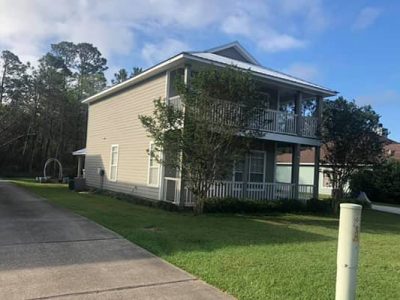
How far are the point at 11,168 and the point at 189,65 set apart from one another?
122 ft

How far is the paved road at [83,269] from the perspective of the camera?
5352 mm

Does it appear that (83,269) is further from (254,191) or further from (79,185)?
(79,185)

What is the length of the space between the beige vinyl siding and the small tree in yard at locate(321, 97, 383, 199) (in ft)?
24.4

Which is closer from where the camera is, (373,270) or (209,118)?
(373,270)

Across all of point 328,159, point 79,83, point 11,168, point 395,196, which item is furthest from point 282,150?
point 79,83

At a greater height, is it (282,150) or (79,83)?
(79,83)

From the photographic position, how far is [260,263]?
7043 mm

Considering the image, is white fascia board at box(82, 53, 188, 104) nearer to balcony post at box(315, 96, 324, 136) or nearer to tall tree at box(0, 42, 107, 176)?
balcony post at box(315, 96, 324, 136)

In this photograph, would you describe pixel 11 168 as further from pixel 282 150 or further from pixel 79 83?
pixel 282 150

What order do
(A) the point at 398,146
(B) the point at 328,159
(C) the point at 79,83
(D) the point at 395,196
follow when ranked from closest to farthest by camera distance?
(B) the point at 328,159 < (D) the point at 395,196 < (A) the point at 398,146 < (C) the point at 79,83

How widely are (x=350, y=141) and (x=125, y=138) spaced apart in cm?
1037

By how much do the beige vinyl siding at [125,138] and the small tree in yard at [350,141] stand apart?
24.4 feet

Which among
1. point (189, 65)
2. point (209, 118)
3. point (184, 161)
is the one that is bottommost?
point (184, 161)

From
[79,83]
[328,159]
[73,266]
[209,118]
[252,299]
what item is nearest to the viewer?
[252,299]
